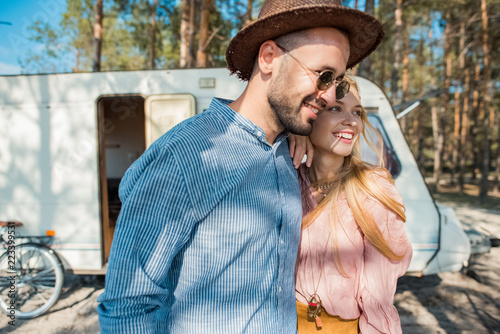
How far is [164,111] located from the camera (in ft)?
12.7

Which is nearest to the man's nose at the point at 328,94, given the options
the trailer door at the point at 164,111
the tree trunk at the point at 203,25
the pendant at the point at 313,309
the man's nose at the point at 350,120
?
the man's nose at the point at 350,120

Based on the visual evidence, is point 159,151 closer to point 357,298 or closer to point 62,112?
point 357,298

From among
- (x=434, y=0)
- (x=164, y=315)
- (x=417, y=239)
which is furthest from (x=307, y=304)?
(x=434, y=0)

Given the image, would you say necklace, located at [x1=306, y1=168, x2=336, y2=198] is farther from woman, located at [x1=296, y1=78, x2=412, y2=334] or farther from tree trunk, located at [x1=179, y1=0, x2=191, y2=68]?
tree trunk, located at [x1=179, y1=0, x2=191, y2=68]

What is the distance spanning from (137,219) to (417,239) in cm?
357

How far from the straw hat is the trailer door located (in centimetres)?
247

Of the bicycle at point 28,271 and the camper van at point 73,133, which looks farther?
the camper van at point 73,133

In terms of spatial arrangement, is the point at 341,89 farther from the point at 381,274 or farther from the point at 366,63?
the point at 366,63

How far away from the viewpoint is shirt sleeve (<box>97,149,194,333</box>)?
2.94 feet

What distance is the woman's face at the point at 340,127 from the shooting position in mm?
1600

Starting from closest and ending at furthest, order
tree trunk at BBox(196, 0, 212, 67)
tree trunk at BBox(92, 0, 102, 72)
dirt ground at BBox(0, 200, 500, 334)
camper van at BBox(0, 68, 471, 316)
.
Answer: dirt ground at BBox(0, 200, 500, 334) < camper van at BBox(0, 68, 471, 316) < tree trunk at BBox(92, 0, 102, 72) < tree trunk at BBox(196, 0, 212, 67)

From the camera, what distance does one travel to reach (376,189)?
146 centimetres

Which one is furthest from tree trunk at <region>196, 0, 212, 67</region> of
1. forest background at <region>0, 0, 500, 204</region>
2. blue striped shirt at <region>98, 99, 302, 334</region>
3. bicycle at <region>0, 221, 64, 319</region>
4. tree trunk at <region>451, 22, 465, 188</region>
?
tree trunk at <region>451, 22, 465, 188</region>

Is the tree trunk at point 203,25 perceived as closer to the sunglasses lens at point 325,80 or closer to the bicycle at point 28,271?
the bicycle at point 28,271
